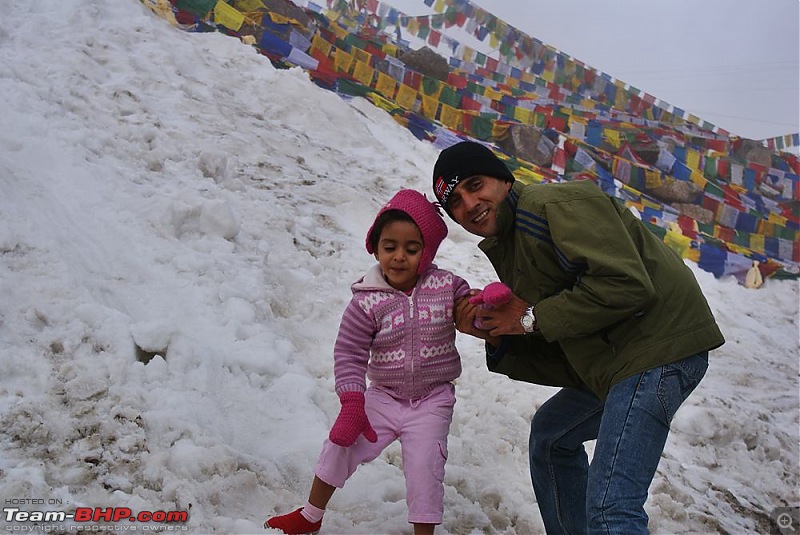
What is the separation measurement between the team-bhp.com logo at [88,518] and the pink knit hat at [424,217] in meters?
1.18

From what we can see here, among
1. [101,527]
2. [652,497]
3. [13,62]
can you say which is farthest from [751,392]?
[13,62]

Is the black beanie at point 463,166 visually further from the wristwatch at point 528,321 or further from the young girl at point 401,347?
the wristwatch at point 528,321

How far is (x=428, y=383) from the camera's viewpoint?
2.29m

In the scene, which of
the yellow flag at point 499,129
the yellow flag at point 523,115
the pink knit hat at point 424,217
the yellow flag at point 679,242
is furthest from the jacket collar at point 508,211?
the yellow flag at point 523,115

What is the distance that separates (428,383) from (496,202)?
697 mm

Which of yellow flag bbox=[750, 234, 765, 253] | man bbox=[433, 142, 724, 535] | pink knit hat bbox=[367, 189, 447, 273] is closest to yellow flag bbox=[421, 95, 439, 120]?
yellow flag bbox=[750, 234, 765, 253]

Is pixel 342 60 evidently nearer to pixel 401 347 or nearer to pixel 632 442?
pixel 401 347

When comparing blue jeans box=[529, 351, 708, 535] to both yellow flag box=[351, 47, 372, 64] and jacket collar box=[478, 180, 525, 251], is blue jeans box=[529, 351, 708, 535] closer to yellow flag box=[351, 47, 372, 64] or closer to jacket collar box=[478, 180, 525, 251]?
jacket collar box=[478, 180, 525, 251]

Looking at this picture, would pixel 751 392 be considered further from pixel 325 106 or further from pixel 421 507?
pixel 325 106

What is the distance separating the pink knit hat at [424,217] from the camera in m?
2.26

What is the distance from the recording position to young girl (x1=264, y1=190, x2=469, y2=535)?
2.20 m

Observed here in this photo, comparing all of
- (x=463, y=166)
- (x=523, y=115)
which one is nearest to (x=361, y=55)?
(x=523, y=115)

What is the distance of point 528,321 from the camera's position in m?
1.99

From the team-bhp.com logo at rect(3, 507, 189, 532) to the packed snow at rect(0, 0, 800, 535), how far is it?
29 millimetres
